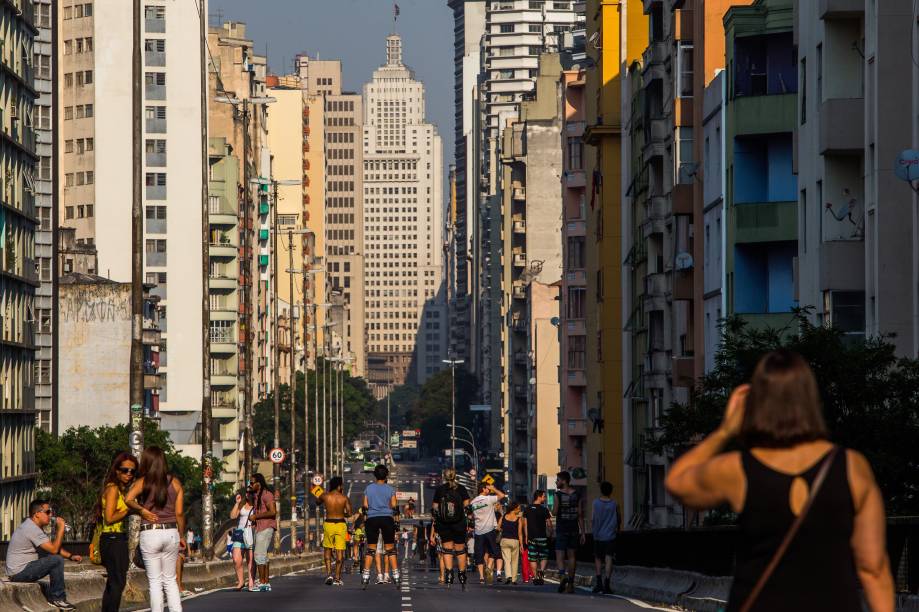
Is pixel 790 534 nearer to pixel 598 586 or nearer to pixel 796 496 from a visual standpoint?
pixel 796 496

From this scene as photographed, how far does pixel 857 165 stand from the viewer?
39281 mm

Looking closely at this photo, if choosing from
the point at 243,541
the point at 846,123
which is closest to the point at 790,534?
the point at 243,541

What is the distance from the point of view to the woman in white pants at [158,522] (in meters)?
16.0

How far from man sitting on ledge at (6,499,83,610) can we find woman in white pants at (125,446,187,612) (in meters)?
4.78

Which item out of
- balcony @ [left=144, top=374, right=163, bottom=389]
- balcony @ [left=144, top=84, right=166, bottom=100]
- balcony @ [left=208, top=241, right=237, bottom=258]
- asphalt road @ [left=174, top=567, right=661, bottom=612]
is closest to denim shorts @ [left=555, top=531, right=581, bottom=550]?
asphalt road @ [left=174, top=567, right=661, bottom=612]

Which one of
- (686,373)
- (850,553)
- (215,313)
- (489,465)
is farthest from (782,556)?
(489,465)

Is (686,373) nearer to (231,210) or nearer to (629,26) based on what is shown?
(629,26)

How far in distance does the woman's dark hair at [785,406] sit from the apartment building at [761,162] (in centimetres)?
4117

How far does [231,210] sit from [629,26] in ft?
179

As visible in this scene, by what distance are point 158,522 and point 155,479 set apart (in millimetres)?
463

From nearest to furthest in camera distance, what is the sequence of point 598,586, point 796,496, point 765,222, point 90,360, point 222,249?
point 796,496 → point 598,586 → point 765,222 → point 90,360 → point 222,249

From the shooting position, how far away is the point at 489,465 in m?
181

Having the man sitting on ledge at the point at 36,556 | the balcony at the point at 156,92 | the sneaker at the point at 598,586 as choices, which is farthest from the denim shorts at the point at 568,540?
the balcony at the point at 156,92

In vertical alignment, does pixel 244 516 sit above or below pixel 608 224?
below
